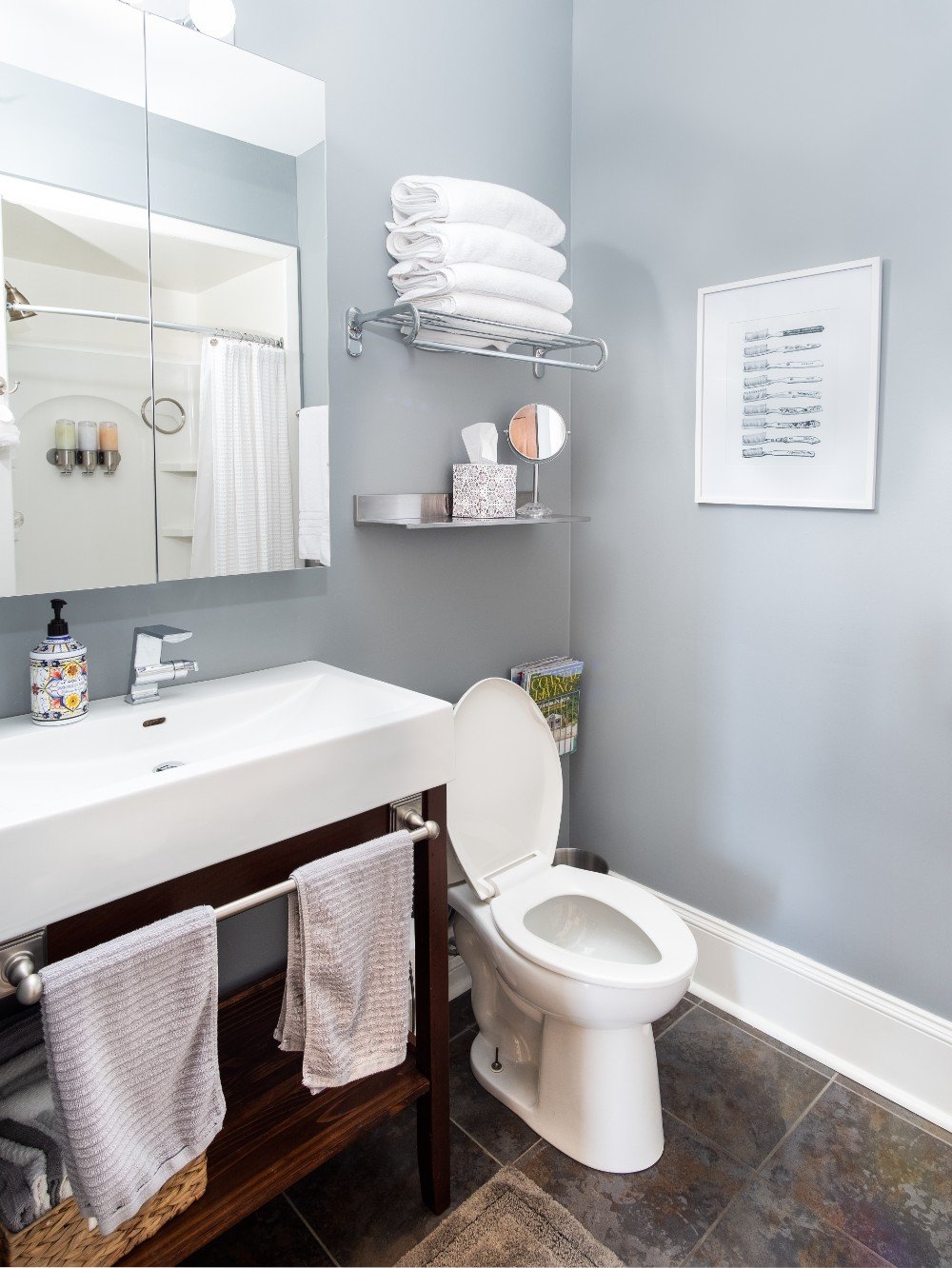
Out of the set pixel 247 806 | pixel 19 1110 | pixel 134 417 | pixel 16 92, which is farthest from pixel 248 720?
pixel 16 92

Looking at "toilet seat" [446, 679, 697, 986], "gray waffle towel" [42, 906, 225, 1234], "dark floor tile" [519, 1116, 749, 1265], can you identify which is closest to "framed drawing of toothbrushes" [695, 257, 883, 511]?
"toilet seat" [446, 679, 697, 986]

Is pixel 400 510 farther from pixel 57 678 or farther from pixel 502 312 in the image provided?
pixel 57 678

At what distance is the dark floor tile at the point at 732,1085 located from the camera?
1.73 meters

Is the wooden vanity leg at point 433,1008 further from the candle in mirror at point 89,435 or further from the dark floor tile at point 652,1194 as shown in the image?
the candle in mirror at point 89,435

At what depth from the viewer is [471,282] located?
5.52 ft

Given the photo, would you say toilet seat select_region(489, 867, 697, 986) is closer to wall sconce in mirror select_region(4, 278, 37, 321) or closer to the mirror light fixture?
wall sconce in mirror select_region(4, 278, 37, 321)

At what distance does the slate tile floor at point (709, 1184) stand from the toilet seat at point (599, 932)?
1.21ft

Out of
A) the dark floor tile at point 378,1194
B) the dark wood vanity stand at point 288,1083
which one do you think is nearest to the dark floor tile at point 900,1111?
the dark floor tile at point 378,1194

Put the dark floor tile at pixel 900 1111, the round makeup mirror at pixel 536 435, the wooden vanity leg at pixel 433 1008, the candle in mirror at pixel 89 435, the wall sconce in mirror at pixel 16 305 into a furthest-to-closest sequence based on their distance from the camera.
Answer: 1. the round makeup mirror at pixel 536 435
2. the dark floor tile at pixel 900 1111
3. the wooden vanity leg at pixel 433 1008
4. the candle in mirror at pixel 89 435
5. the wall sconce in mirror at pixel 16 305

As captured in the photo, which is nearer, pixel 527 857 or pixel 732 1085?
pixel 732 1085

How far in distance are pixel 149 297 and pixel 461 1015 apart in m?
1.73

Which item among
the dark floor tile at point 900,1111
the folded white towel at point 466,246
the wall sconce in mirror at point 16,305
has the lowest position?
the dark floor tile at point 900,1111

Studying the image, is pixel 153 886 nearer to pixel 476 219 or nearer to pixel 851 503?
pixel 476 219

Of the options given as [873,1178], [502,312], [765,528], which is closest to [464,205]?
[502,312]
